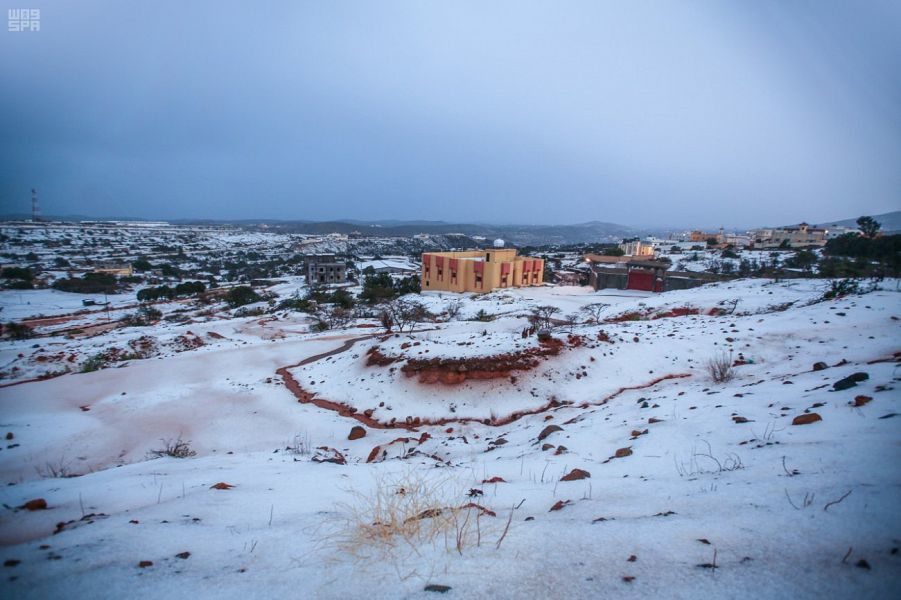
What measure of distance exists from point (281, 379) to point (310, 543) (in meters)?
9.74

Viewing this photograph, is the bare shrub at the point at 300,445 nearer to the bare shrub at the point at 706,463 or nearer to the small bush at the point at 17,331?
the bare shrub at the point at 706,463

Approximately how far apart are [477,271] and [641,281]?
14238mm

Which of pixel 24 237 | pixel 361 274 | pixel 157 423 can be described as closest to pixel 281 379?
pixel 157 423

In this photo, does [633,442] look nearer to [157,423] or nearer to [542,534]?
[542,534]

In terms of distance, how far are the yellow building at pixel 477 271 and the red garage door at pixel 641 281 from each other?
9.70 meters

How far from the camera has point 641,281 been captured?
33.2 meters

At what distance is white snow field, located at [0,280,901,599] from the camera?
5.44 feet

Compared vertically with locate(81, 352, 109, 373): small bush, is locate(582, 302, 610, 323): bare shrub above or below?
above

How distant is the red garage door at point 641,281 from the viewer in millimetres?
32656

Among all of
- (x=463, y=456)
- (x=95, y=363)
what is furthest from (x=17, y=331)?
(x=463, y=456)

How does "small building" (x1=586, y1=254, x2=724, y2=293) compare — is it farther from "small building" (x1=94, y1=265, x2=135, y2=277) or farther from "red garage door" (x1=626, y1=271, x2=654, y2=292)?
"small building" (x1=94, y1=265, x2=135, y2=277)

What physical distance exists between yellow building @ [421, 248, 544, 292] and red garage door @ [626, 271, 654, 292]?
9697 mm

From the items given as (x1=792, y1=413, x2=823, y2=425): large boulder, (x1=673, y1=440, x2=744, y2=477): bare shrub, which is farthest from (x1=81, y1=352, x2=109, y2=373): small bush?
(x1=792, y1=413, x2=823, y2=425): large boulder

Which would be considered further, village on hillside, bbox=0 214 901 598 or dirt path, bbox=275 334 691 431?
dirt path, bbox=275 334 691 431
